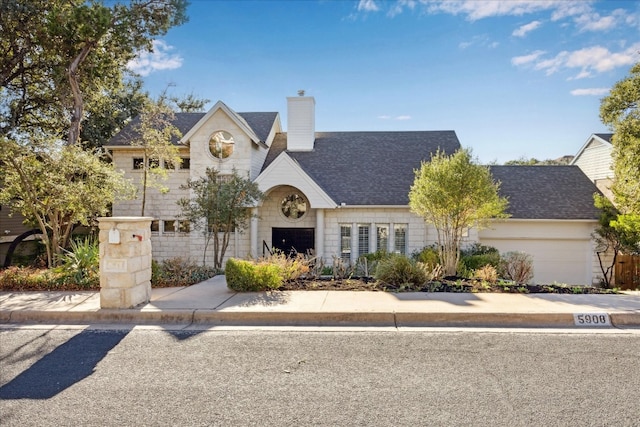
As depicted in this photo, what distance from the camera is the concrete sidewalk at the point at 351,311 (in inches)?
271

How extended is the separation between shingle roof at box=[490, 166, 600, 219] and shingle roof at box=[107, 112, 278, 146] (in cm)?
1152

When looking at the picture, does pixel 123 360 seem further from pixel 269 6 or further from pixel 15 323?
pixel 269 6

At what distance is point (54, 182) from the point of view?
11742 mm

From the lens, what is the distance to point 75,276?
9.98 meters

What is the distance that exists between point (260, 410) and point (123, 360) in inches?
93.3

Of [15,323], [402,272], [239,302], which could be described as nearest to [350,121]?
[402,272]

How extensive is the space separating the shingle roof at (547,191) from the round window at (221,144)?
41.1 feet

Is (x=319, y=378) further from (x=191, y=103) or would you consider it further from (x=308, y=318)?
(x=191, y=103)

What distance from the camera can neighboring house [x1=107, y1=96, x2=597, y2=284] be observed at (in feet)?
59.1

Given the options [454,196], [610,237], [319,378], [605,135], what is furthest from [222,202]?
[605,135]

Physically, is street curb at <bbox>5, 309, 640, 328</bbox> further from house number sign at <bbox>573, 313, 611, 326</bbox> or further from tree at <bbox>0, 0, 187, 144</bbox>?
tree at <bbox>0, 0, 187, 144</bbox>

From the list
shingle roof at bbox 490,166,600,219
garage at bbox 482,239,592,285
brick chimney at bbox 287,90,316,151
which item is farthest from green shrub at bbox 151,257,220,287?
shingle roof at bbox 490,166,600,219

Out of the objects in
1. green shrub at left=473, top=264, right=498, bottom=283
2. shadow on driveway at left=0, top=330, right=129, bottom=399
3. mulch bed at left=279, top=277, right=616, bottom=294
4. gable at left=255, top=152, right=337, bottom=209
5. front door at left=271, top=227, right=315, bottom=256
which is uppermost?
gable at left=255, top=152, right=337, bottom=209

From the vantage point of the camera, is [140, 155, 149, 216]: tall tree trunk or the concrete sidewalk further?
[140, 155, 149, 216]: tall tree trunk
